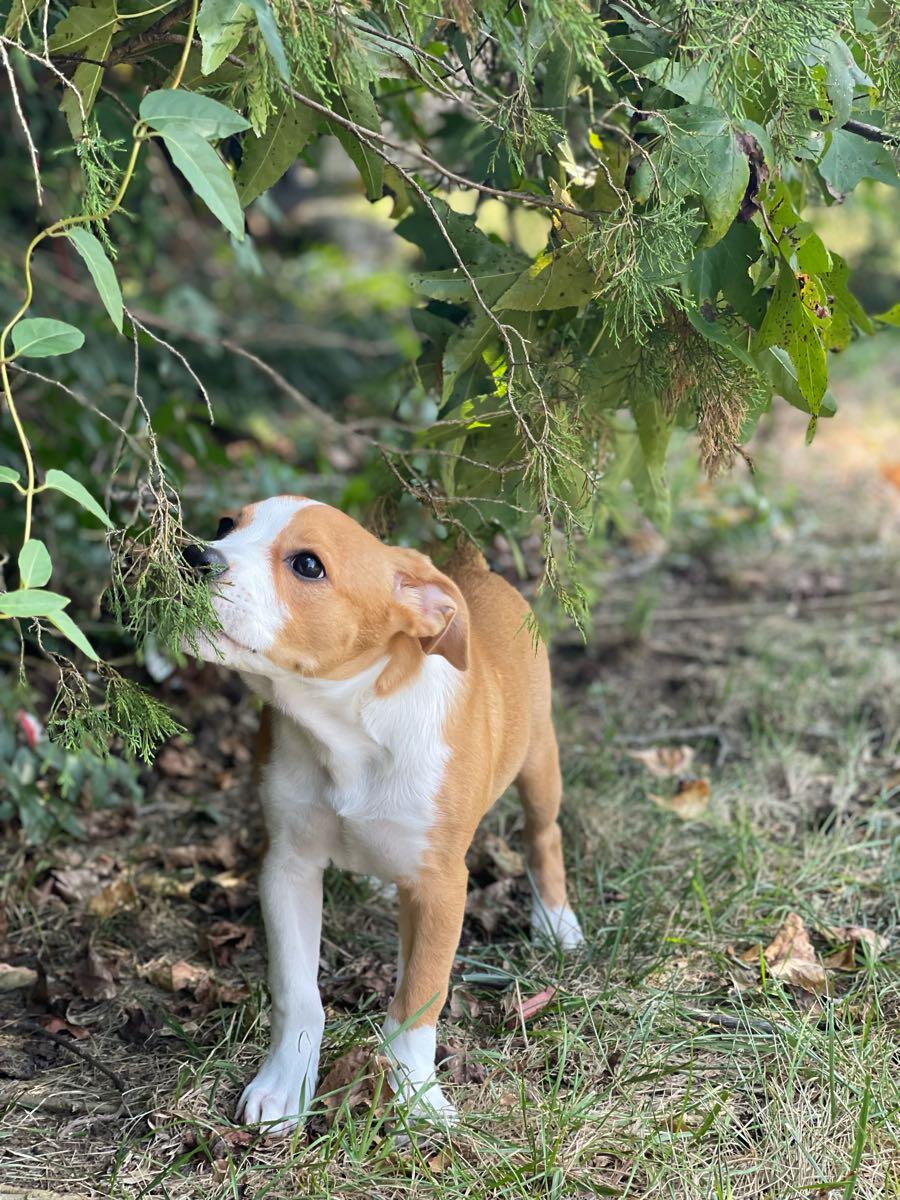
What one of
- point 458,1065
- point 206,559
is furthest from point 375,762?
point 458,1065

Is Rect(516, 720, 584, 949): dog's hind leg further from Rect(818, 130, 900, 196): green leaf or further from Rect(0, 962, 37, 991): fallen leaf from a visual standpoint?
Rect(818, 130, 900, 196): green leaf

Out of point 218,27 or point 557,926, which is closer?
point 218,27

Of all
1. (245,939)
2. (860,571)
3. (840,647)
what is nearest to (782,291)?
(245,939)

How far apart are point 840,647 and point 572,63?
308 cm

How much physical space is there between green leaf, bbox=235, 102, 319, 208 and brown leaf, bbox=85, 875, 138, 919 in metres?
2.03

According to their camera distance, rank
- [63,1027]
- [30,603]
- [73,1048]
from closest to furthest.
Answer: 1. [30,603]
2. [73,1048]
3. [63,1027]

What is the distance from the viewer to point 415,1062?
2795 mm

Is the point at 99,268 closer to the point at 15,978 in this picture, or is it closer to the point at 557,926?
the point at 15,978

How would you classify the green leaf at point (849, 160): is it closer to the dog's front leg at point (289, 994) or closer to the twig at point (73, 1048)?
the dog's front leg at point (289, 994)

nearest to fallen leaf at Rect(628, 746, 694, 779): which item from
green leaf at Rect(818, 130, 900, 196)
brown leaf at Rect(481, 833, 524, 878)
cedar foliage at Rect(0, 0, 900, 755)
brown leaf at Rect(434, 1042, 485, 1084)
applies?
brown leaf at Rect(481, 833, 524, 878)

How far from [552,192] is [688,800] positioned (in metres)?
2.17

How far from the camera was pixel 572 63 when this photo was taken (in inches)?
110

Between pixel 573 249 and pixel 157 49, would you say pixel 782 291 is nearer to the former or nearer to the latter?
pixel 573 249

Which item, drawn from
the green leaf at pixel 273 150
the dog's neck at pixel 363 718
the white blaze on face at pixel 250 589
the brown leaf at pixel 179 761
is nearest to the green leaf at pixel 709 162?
the green leaf at pixel 273 150
